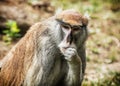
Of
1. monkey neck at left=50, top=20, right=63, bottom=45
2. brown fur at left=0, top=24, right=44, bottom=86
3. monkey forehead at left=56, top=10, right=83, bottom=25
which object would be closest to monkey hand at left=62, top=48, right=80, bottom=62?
monkey neck at left=50, top=20, right=63, bottom=45

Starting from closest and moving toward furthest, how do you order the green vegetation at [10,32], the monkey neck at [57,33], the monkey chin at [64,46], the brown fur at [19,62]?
1. the monkey chin at [64,46]
2. the monkey neck at [57,33]
3. the brown fur at [19,62]
4. the green vegetation at [10,32]

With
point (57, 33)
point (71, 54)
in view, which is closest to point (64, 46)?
point (71, 54)

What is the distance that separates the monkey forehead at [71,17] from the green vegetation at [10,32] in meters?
2.79

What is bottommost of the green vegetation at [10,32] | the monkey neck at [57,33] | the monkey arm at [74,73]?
the monkey arm at [74,73]

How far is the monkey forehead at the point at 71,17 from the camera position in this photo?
5.06 metres

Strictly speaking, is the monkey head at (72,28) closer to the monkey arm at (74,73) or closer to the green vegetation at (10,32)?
the monkey arm at (74,73)

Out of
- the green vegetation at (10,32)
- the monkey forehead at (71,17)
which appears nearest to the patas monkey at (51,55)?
the monkey forehead at (71,17)

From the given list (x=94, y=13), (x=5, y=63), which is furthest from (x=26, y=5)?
(x=5, y=63)

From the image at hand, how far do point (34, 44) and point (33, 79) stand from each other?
46 cm

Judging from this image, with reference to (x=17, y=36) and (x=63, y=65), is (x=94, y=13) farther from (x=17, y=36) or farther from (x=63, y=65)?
(x=63, y=65)

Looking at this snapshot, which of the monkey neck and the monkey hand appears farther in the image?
the monkey neck

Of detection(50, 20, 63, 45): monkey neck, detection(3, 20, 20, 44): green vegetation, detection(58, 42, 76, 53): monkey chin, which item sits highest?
detection(50, 20, 63, 45): monkey neck

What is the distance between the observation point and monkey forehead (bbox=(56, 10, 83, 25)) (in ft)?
16.6

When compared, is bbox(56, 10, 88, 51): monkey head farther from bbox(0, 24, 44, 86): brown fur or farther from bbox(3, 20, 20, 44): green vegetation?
bbox(3, 20, 20, 44): green vegetation
